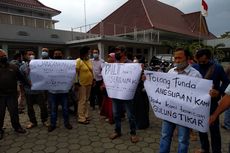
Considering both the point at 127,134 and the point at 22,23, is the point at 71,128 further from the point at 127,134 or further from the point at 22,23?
the point at 22,23

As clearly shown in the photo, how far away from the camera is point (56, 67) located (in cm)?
448

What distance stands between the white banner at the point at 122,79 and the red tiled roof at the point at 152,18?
19.3 meters

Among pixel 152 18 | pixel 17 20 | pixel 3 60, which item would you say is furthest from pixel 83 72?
pixel 152 18

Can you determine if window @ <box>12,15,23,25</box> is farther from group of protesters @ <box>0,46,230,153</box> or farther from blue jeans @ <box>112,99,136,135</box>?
blue jeans @ <box>112,99,136,135</box>

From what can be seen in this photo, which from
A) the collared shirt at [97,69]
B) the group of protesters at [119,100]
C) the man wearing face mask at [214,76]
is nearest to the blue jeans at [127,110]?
the group of protesters at [119,100]

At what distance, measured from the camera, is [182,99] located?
2762mm

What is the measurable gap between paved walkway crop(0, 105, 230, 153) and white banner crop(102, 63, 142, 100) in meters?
0.92

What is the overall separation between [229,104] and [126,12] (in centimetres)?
2719

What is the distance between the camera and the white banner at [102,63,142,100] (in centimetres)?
363

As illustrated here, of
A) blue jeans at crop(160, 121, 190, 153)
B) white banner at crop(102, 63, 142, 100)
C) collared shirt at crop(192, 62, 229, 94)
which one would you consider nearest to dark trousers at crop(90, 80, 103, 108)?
white banner at crop(102, 63, 142, 100)

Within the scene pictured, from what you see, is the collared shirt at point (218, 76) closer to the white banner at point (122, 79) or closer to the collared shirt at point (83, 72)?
the white banner at point (122, 79)

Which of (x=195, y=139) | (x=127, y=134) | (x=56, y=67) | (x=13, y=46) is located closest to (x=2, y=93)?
(x=56, y=67)

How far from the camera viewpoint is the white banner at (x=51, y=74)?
439 cm

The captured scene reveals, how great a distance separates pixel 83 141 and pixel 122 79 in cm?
146
